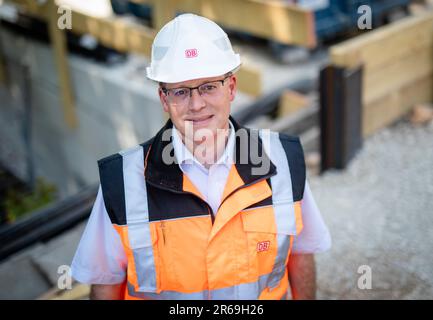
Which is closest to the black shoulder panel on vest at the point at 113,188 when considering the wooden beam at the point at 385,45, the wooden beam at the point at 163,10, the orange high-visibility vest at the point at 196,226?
the orange high-visibility vest at the point at 196,226

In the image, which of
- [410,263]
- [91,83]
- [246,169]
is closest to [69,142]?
[91,83]

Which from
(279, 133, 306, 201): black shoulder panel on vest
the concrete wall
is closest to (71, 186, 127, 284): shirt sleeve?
(279, 133, 306, 201): black shoulder panel on vest

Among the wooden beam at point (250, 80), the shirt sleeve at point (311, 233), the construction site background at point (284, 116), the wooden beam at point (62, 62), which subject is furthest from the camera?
the wooden beam at point (62, 62)

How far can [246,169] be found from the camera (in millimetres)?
2227

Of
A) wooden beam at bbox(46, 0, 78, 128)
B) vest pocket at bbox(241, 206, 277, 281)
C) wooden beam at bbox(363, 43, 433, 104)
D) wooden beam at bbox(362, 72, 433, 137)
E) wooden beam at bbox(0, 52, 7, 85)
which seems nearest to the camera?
vest pocket at bbox(241, 206, 277, 281)

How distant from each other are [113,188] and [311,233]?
920 mm

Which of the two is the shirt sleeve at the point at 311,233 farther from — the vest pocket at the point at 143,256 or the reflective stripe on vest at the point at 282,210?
the vest pocket at the point at 143,256

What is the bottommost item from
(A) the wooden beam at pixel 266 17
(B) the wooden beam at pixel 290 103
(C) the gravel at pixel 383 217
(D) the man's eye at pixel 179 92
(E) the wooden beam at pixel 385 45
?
(C) the gravel at pixel 383 217

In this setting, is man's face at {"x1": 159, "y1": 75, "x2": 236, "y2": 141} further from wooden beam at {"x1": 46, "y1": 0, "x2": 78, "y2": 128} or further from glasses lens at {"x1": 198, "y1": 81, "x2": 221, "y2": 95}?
wooden beam at {"x1": 46, "y1": 0, "x2": 78, "y2": 128}

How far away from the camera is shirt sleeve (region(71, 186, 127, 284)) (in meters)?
2.19

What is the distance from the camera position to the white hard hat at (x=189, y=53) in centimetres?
206

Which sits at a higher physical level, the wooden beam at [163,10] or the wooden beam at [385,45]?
the wooden beam at [163,10]

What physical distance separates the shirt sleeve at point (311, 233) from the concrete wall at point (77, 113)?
4888mm
